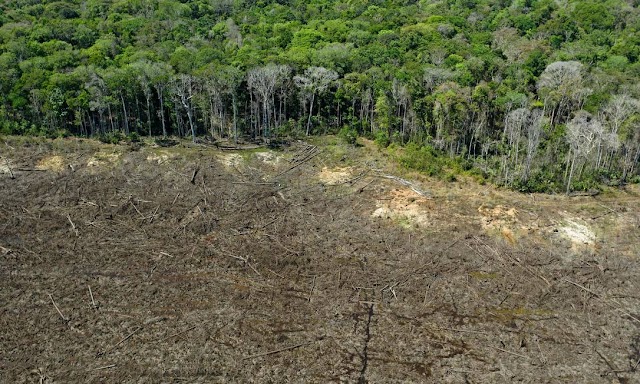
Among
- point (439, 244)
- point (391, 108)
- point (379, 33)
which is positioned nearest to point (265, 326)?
point (439, 244)

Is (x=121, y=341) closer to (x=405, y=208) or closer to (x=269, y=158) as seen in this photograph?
(x=405, y=208)

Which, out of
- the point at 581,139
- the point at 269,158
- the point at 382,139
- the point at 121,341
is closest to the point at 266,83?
the point at 269,158

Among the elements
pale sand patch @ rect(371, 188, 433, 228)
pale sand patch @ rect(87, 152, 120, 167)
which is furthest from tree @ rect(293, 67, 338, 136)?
pale sand patch @ rect(87, 152, 120, 167)

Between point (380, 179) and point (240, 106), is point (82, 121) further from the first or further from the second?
point (380, 179)

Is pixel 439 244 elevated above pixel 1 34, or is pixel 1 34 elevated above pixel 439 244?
pixel 1 34

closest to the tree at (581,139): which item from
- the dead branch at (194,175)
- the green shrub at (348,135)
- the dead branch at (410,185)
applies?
the dead branch at (410,185)

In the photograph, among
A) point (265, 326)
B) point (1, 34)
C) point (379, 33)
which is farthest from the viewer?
point (379, 33)
